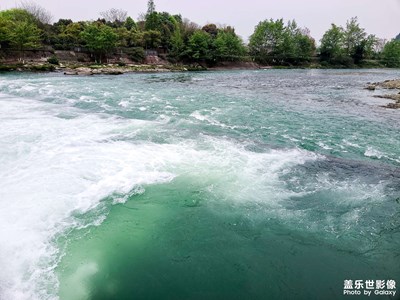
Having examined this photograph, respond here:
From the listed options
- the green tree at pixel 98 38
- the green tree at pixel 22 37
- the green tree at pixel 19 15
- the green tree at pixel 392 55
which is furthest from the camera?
the green tree at pixel 392 55

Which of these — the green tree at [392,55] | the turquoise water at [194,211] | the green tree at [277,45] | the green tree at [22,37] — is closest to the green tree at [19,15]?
the green tree at [22,37]

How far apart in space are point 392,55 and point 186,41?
232 feet

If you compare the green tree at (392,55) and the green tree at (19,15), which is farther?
the green tree at (392,55)

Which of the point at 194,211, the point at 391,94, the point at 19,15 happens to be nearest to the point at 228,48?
the point at 19,15

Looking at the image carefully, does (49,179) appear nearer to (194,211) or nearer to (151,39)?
(194,211)

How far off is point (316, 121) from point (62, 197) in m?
13.0

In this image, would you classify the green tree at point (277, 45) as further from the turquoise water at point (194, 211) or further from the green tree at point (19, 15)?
the turquoise water at point (194, 211)

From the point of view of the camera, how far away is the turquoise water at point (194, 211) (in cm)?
500

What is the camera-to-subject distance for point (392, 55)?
9381 centimetres

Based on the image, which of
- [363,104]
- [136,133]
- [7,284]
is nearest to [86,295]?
[7,284]

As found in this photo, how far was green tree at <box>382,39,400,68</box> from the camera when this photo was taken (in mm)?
92250

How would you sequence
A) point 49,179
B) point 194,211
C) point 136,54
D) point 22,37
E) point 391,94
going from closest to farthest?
point 194,211, point 49,179, point 391,94, point 22,37, point 136,54

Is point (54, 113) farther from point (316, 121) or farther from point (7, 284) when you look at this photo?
point (316, 121)

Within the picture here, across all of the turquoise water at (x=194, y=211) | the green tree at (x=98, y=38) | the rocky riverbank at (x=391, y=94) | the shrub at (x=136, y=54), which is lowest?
the turquoise water at (x=194, y=211)
